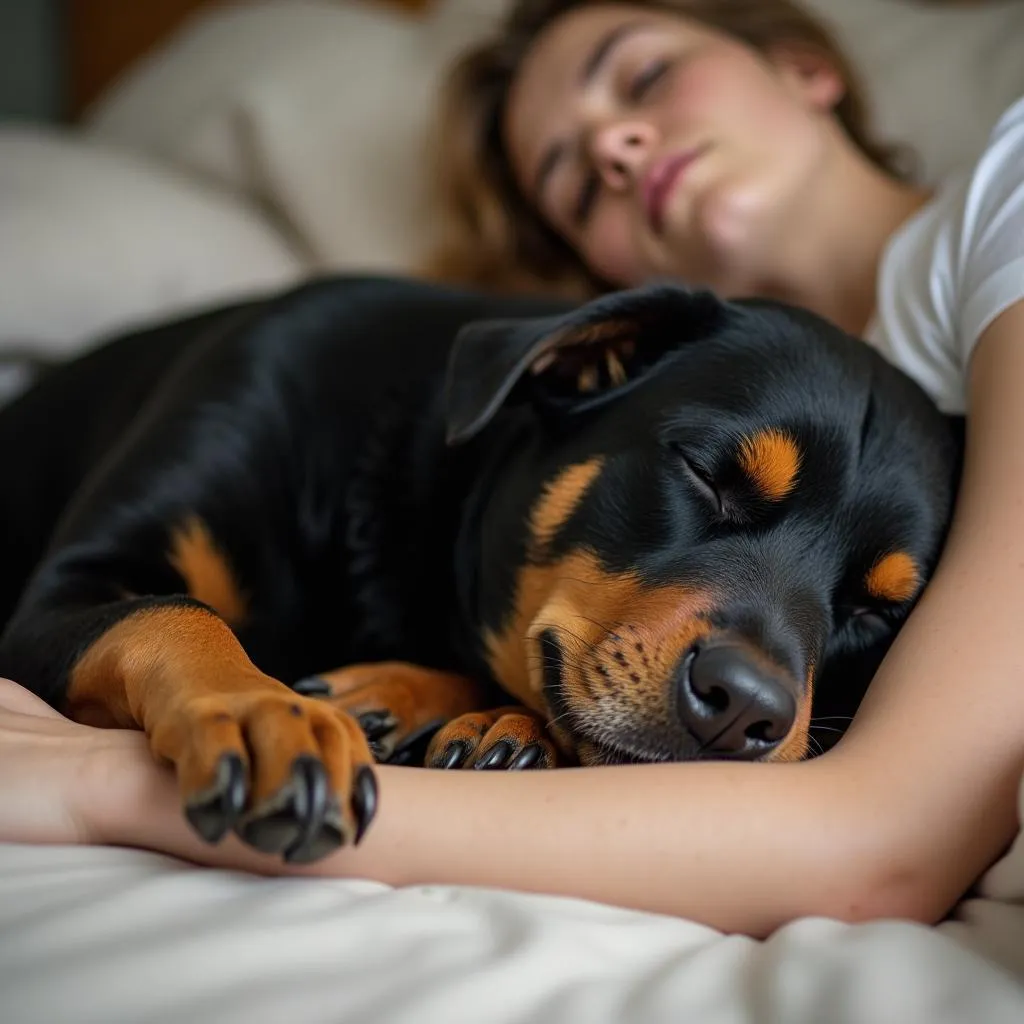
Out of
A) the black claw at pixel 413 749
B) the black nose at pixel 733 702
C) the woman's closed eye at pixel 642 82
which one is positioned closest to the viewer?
the black nose at pixel 733 702

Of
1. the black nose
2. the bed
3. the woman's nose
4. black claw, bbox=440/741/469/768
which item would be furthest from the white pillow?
the black nose

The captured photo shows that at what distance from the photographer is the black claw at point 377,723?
1.41m

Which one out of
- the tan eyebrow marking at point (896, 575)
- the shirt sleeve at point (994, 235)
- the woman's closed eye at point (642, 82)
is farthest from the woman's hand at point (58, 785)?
the woman's closed eye at point (642, 82)

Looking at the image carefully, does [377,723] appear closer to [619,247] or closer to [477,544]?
[477,544]

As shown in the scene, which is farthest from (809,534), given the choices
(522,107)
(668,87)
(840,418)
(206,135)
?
(206,135)

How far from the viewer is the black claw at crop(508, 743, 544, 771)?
4.25 feet

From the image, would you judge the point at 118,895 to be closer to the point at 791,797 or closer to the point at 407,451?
the point at 791,797

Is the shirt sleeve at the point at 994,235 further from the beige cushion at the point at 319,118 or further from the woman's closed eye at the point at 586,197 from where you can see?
the beige cushion at the point at 319,118

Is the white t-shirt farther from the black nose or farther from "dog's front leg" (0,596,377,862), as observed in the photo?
"dog's front leg" (0,596,377,862)

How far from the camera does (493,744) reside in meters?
1.31

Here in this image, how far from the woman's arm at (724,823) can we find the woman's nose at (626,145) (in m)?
1.40

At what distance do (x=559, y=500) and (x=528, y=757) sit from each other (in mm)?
345

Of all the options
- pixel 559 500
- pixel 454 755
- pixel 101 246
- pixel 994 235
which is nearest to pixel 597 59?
pixel 994 235

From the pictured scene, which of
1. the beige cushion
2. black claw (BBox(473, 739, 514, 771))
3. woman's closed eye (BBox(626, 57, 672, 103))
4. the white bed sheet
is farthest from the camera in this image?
the beige cushion
